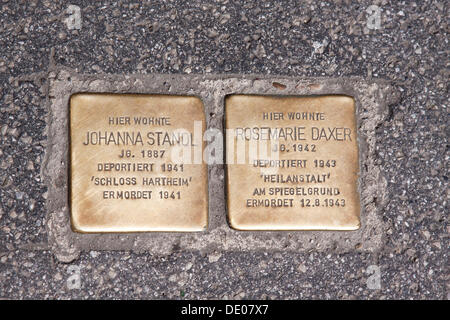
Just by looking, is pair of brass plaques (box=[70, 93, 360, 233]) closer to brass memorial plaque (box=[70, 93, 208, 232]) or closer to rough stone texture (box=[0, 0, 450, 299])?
brass memorial plaque (box=[70, 93, 208, 232])

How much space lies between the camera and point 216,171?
4.29 feet

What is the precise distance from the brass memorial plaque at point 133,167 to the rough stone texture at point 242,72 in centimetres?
10

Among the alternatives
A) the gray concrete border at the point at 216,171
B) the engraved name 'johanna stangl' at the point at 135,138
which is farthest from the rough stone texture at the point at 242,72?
the engraved name 'johanna stangl' at the point at 135,138

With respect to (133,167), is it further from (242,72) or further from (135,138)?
(242,72)

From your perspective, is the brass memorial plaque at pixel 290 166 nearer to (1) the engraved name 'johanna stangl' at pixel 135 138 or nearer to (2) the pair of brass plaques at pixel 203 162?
(2) the pair of brass plaques at pixel 203 162

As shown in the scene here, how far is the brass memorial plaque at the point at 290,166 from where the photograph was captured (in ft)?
4.24

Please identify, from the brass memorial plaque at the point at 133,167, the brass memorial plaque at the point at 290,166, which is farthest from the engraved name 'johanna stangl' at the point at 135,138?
the brass memorial plaque at the point at 290,166

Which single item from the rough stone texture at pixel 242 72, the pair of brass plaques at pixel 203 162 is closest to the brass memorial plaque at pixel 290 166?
the pair of brass plaques at pixel 203 162

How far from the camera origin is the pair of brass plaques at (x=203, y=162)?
4.17 ft

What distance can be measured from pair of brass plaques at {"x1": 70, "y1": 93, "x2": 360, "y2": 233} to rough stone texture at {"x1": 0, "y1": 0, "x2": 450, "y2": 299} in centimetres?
11

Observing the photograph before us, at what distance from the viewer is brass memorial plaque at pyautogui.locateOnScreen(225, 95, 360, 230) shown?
4.24 ft

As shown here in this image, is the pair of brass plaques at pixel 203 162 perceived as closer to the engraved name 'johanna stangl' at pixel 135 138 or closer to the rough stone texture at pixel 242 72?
the engraved name 'johanna stangl' at pixel 135 138

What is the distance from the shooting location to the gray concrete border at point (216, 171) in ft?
4.26

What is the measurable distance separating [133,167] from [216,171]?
24 centimetres
